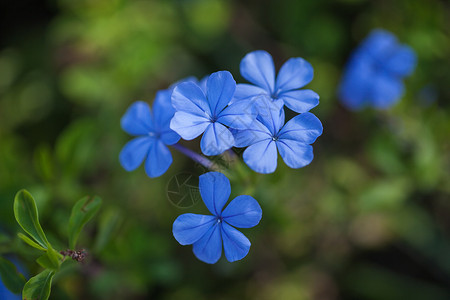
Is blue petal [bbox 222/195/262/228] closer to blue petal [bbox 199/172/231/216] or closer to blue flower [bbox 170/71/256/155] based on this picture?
blue petal [bbox 199/172/231/216]

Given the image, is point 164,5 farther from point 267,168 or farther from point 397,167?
point 267,168

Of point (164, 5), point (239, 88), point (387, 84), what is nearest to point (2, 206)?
point (239, 88)

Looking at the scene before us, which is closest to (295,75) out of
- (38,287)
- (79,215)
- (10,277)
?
(79,215)

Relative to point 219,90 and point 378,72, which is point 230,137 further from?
point 378,72

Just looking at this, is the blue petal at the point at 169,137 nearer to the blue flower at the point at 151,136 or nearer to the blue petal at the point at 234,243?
the blue flower at the point at 151,136

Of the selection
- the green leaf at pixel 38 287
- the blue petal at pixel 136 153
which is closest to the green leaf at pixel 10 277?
the green leaf at pixel 38 287

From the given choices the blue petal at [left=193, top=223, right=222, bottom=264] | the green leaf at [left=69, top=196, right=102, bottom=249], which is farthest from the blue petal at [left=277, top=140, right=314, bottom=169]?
the green leaf at [left=69, top=196, right=102, bottom=249]
